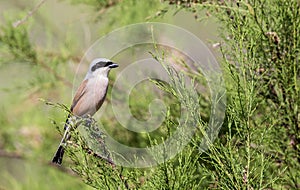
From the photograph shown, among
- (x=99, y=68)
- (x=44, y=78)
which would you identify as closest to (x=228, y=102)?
(x=99, y=68)

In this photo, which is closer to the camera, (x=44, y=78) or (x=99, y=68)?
(x=99, y=68)

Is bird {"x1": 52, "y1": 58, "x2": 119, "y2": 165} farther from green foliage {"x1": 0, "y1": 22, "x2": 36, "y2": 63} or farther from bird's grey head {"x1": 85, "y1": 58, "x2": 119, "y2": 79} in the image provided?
green foliage {"x1": 0, "y1": 22, "x2": 36, "y2": 63}

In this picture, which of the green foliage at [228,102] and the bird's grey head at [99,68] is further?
the bird's grey head at [99,68]

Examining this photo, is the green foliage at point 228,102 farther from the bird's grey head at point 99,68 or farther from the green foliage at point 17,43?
the bird's grey head at point 99,68

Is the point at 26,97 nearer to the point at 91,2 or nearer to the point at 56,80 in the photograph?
the point at 56,80

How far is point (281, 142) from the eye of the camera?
2.35 m

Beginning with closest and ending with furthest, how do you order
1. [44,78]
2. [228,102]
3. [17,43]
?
[228,102] < [17,43] < [44,78]

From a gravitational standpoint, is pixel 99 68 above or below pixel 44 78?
above

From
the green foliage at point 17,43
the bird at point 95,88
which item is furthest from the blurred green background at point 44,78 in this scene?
the bird at point 95,88

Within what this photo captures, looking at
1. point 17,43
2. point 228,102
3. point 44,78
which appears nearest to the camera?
point 228,102

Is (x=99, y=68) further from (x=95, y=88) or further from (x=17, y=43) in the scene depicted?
(x=17, y=43)

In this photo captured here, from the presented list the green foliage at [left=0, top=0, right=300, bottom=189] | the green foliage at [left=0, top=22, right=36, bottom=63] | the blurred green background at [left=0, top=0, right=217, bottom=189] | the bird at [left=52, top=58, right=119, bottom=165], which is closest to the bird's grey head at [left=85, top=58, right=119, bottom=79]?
the bird at [left=52, top=58, right=119, bottom=165]

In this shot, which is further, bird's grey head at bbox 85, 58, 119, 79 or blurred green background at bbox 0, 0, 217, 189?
blurred green background at bbox 0, 0, 217, 189

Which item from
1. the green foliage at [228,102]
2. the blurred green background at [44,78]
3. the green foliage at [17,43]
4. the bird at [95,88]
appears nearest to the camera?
the green foliage at [228,102]
